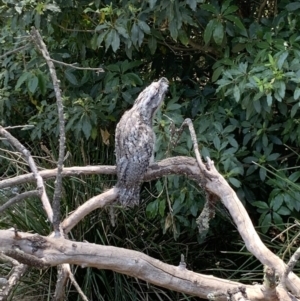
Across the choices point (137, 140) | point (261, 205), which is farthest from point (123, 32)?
point (261, 205)

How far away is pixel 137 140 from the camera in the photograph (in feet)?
9.09

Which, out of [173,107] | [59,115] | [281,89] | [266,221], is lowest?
[266,221]

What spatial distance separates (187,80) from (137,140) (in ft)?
2.24

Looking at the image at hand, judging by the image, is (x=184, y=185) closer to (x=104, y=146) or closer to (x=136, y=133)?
(x=136, y=133)

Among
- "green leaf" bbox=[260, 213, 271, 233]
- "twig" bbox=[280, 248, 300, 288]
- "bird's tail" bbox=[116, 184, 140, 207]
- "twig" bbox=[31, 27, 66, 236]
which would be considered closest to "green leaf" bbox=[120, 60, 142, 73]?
"bird's tail" bbox=[116, 184, 140, 207]

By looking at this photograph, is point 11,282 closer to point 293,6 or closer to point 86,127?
point 86,127

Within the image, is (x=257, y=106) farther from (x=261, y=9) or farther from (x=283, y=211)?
(x=261, y=9)

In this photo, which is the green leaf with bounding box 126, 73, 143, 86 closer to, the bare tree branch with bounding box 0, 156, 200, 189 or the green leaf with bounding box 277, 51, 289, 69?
the bare tree branch with bounding box 0, 156, 200, 189

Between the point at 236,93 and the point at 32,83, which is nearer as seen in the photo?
the point at 236,93

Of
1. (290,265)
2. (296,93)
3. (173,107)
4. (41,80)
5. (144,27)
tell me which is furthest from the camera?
(41,80)

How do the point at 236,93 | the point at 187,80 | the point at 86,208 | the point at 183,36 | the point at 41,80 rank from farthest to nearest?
1. the point at 187,80
2. the point at 41,80
3. the point at 183,36
4. the point at 236,93
5. the point at 86,208

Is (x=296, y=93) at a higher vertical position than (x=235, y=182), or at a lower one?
higher

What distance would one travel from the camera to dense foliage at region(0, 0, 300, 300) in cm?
→ 259

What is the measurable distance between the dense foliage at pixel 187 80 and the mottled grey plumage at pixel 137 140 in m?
0.08
